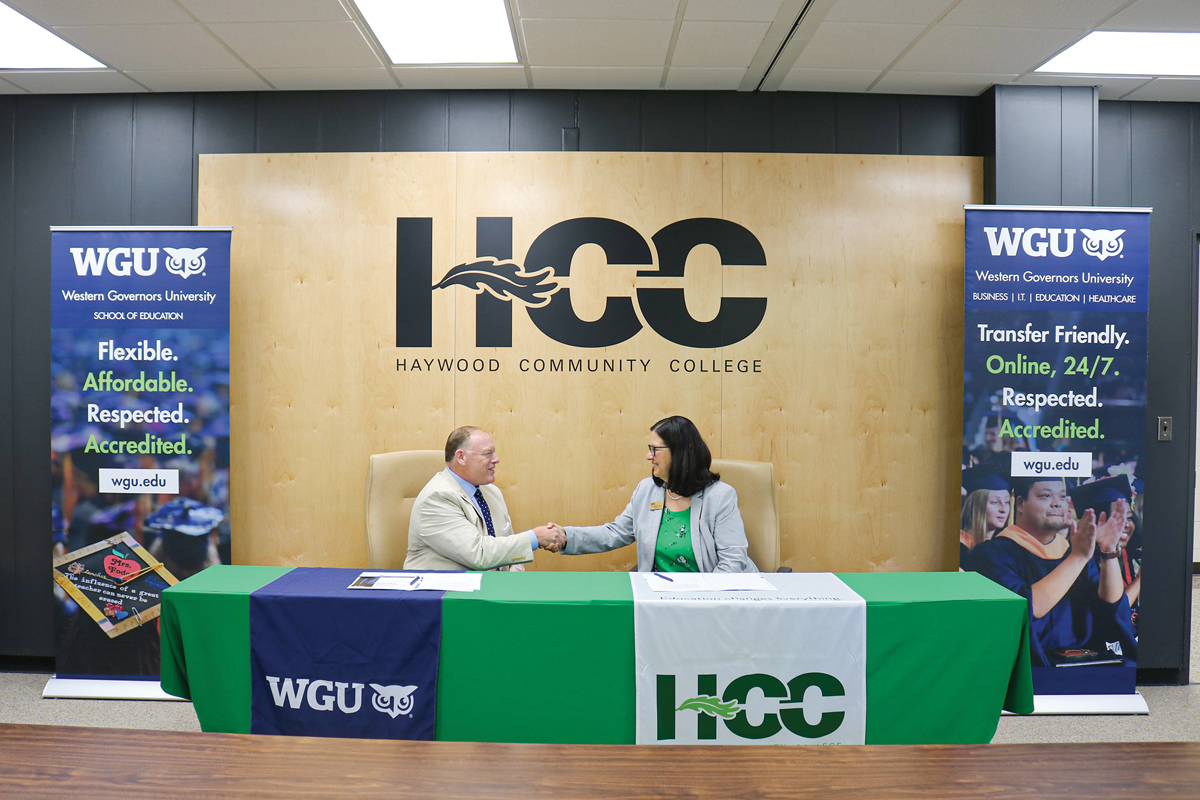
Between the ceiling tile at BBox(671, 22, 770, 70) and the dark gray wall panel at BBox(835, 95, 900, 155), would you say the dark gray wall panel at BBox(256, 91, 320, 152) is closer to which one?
the ceiling tile at BBox(671, 22, 770, 70)

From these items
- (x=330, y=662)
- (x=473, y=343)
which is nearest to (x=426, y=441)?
(x=473, y=343)

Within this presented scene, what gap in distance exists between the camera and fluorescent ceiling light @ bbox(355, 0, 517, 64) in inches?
112

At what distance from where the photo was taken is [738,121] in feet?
11.8

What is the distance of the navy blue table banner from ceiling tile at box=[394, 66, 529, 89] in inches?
99.1

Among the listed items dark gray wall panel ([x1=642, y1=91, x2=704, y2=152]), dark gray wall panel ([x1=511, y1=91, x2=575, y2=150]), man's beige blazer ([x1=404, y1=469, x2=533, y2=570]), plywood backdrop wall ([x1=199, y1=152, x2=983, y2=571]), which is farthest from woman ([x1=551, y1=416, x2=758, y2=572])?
dark gray wall panel ([x1=511, y1=91, x2=575, y2=150])

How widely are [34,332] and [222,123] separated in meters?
1.48

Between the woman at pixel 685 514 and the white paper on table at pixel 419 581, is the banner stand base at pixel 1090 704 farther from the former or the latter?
the white paper on table at pixel 419 581

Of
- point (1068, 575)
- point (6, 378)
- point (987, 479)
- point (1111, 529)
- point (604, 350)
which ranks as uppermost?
point (604, 350)

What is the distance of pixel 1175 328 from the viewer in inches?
142

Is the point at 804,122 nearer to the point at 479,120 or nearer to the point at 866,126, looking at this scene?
the point at 866,126

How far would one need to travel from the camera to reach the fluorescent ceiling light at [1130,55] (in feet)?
10.1

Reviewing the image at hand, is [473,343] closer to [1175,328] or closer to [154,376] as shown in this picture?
[154,376]

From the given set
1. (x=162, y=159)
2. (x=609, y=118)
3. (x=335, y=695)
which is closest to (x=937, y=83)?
(x=609, y=118)

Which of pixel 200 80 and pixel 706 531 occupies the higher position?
pixel 200 80
